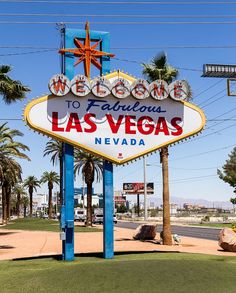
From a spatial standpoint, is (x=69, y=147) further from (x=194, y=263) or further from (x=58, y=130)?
(x=194, y=263)

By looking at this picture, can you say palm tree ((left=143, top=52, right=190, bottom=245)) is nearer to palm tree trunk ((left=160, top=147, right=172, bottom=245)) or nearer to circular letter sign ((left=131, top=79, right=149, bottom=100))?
palm tree trunk ((left=160, top=147, right=172, bottom=245))

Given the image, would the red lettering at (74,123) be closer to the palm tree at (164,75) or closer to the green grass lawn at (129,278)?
the green grass lawn at (129,278)

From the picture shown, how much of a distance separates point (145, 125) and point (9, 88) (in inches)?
525

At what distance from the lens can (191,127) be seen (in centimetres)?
1772

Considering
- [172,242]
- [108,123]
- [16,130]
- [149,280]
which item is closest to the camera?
[149,280]

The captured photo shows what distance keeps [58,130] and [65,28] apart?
4.57 m

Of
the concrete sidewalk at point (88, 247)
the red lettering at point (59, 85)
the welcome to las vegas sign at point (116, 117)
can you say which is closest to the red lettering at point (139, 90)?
the welcome to las vegas sign at point (116, 117)

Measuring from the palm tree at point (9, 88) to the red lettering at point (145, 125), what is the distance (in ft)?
43.3

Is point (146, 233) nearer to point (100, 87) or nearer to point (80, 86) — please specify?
point (100, 87)

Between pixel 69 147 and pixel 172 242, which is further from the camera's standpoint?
pixel 172 242

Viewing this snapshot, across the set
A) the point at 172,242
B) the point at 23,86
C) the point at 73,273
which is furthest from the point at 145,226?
the point at 73,273

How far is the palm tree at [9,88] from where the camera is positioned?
91.0 ft

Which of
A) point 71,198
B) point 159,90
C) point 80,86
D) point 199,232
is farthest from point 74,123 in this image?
point 199,232

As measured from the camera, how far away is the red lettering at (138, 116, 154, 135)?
683 inches
